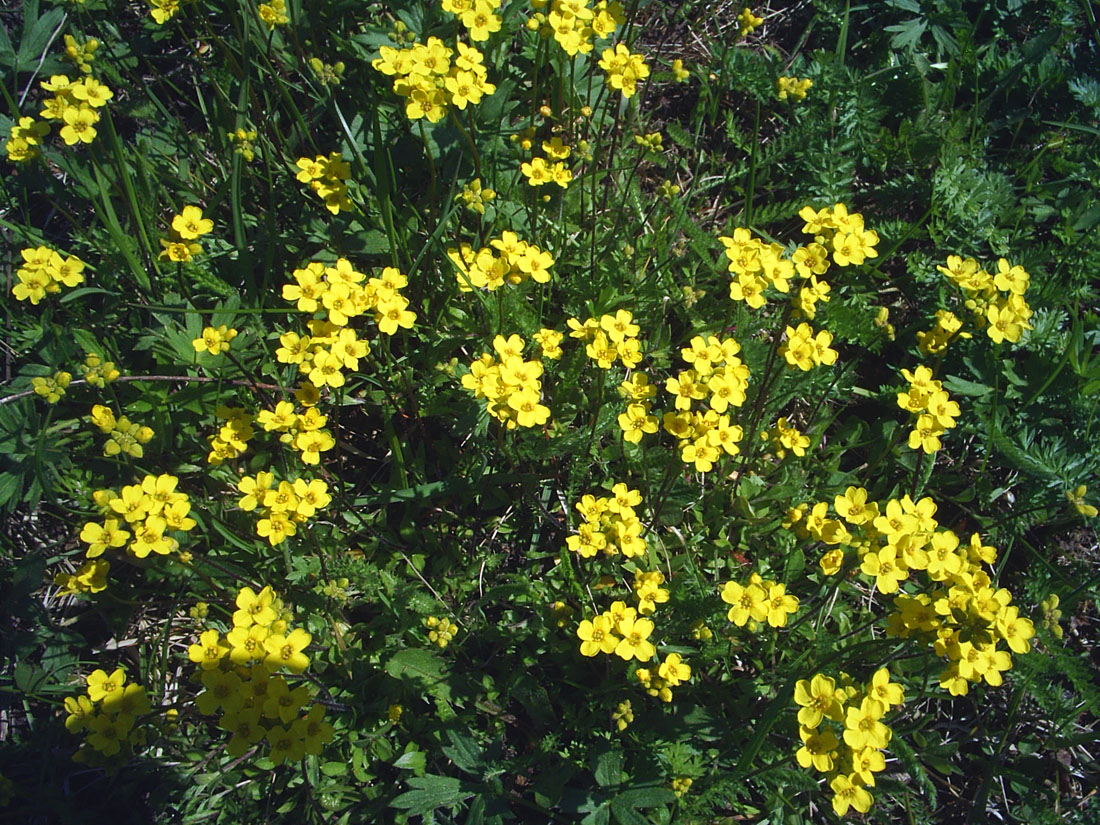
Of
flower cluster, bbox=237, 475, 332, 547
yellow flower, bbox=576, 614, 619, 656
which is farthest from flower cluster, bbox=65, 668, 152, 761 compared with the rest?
yellow flower, bbox=576, 614, 619, 656

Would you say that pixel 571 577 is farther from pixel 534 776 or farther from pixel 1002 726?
pixel 1002 726

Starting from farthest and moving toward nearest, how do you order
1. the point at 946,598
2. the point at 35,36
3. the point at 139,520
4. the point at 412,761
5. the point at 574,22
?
the point at 35,36 → the point at 574,22 → the point at 412,761 → the point at 139,520 → the point at 946,598

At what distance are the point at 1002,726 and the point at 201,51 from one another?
586 cm

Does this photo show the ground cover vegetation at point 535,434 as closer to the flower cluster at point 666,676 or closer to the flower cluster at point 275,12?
the flower cluster at point 666,676

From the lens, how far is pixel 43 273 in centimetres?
338

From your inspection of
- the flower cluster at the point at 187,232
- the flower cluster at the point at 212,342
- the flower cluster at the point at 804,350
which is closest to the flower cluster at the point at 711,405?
the flower cluster at the point at 804,350

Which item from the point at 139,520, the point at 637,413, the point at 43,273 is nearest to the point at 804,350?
the point at 637,413

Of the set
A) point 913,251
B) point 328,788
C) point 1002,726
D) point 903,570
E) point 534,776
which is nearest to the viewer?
point 903,570

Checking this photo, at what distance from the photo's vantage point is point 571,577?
3.52 m

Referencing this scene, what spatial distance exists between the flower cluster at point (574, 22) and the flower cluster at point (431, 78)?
381 millimetres

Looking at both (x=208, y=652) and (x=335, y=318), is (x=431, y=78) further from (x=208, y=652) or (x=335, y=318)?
(x=208, y=652)

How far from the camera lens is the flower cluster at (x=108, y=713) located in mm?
2924

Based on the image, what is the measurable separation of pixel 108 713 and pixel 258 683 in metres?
0.74

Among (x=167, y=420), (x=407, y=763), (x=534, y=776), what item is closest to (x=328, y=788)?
(x=407, y=763)
